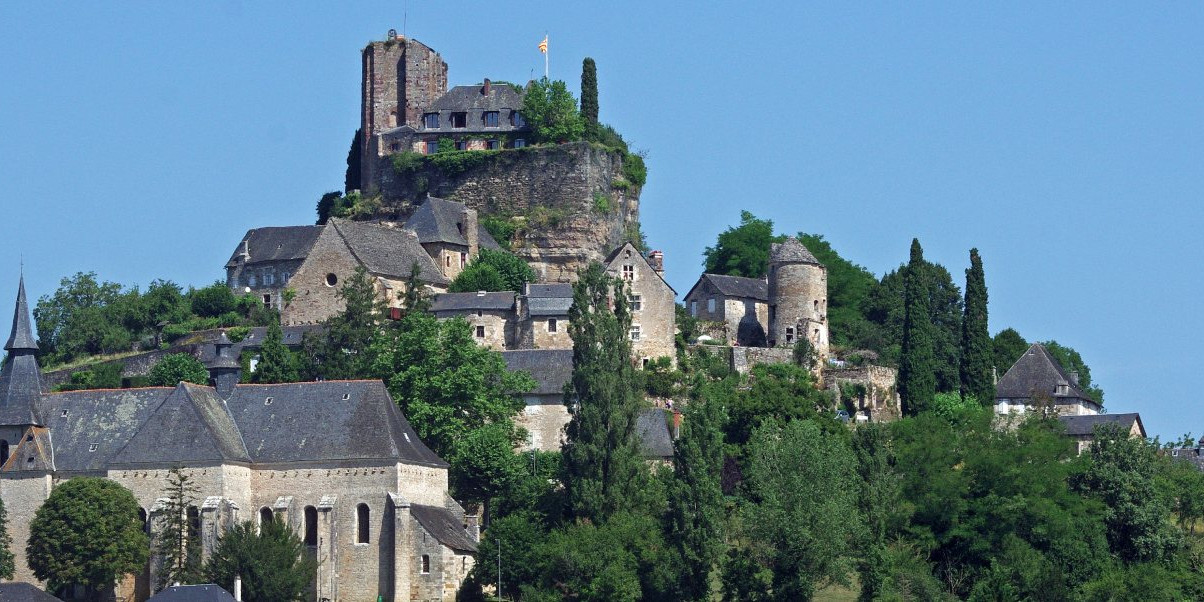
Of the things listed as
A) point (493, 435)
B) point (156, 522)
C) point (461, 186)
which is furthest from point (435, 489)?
point (461, 186)

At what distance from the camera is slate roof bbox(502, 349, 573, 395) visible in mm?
80938

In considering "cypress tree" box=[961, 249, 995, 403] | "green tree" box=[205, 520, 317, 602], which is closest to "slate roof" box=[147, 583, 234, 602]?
"green tree" box=[205, 520, 317, 602]

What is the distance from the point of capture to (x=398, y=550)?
6781 centimetres

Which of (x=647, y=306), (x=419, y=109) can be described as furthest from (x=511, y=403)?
(x=419, y=109)

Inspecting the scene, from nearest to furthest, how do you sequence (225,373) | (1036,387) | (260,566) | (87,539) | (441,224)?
1. (260,566)
2. (87,539)
3. (225,373)
4. (1036,387)
5. (441,224)

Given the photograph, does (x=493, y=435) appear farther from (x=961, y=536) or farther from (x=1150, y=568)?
(x=1150, y=568)

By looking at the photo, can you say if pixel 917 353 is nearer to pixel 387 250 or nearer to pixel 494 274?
pixel 494 274

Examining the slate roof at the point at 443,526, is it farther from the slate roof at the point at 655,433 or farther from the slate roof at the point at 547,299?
the slate roof at the point at 547,299

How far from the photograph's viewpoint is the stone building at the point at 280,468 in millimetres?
68250

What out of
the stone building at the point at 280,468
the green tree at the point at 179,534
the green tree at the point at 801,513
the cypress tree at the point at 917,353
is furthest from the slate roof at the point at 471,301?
the green tree at the point at 801,513

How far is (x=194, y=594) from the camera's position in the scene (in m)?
62.5

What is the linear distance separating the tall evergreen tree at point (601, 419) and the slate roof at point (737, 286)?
24.2 metres

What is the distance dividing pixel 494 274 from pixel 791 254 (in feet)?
43.5

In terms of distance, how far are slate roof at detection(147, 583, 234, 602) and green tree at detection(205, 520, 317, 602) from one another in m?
1.45
